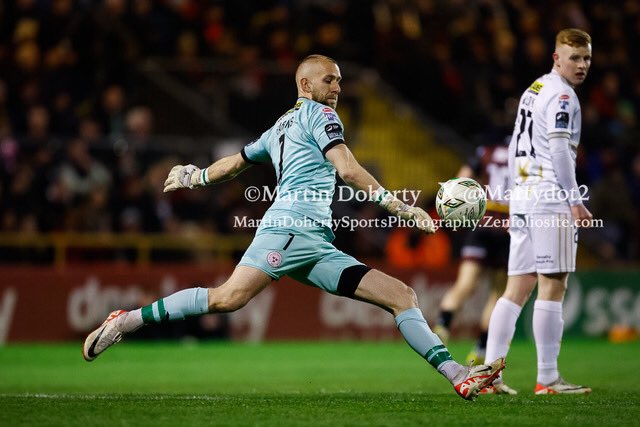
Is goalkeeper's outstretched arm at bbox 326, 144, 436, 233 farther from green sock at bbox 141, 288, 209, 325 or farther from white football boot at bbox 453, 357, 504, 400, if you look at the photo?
green sock at bbox 141, 288, 209, 325

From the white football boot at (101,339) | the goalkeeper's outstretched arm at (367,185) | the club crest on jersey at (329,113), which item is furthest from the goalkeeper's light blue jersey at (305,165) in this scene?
the white football boot at (101,339)

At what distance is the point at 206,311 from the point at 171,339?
397 inches

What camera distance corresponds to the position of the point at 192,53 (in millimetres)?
20281

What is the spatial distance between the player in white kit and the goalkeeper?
55.4 inches

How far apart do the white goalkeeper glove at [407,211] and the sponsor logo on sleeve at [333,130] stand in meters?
0.49

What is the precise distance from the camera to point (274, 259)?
313 inches

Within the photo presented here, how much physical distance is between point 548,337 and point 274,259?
2.52 m

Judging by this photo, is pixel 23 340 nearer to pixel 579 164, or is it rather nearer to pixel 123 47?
pixel 123 47

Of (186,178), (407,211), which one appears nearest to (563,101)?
(407,211)

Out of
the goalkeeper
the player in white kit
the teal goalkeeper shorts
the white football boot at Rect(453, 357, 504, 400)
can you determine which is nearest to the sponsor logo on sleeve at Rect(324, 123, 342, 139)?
the goalkeeper

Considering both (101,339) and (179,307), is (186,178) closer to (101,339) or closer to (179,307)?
(179,307)

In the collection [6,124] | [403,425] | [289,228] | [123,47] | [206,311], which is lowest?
[403,425]

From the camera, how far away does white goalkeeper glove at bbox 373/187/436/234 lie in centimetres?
754

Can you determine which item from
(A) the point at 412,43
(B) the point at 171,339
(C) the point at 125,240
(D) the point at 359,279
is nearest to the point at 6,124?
(C) the point at 125,240
